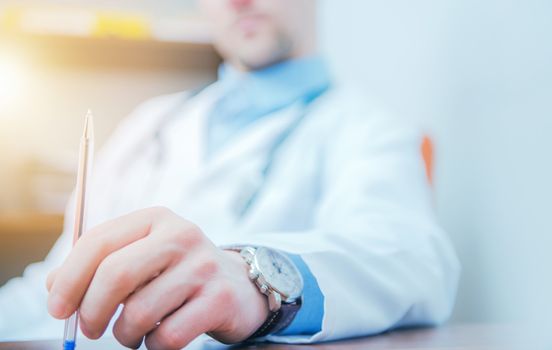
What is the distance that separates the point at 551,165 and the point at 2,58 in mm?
1529

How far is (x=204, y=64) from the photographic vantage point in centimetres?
179

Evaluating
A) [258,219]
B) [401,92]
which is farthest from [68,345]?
[401,92]

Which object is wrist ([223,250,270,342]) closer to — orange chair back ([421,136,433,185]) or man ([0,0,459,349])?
man ([0,0,459,349])

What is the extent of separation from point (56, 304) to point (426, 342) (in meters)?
0.24

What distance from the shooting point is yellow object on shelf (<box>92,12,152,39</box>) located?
166cm

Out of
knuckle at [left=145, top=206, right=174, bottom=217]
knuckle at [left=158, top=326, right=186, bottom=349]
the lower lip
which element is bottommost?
knuckle at [left=158, top=326, right=186, bottom=349]

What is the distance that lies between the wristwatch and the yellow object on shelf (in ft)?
4.58

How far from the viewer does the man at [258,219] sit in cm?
33

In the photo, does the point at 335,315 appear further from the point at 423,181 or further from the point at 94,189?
the point at 94,189

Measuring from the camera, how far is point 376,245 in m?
0.49

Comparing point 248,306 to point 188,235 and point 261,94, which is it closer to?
point 188,235

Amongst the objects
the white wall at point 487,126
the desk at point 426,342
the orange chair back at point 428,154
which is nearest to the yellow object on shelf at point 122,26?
the white wall at point 487,126

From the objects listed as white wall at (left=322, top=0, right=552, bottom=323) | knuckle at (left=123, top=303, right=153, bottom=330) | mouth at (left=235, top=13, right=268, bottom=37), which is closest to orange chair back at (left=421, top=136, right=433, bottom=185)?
white wall at (left=322, top=0, right=552, bottom=323)

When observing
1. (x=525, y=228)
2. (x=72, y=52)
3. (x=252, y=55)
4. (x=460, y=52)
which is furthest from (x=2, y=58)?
(x=525, y=228)
